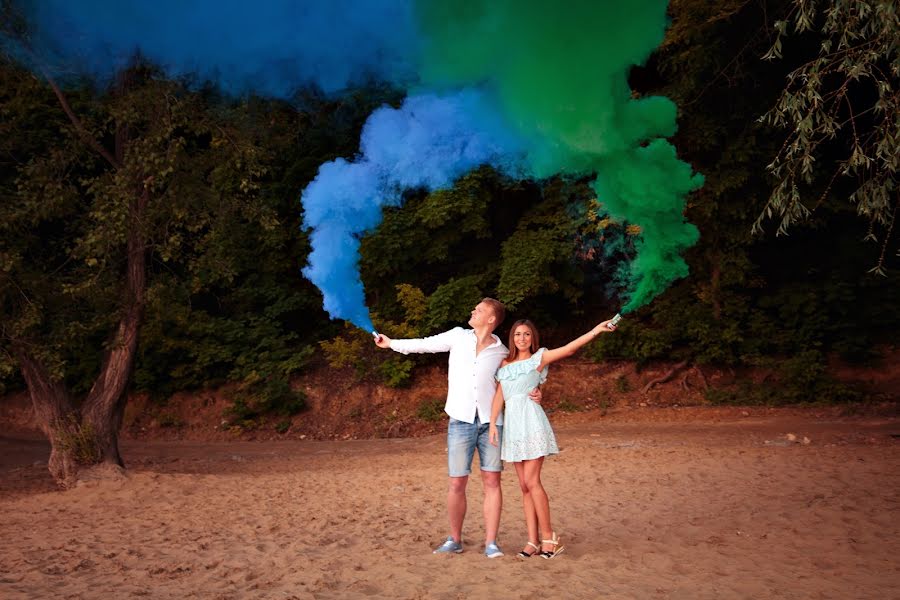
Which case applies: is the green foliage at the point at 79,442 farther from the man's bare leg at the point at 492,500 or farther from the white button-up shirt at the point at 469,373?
the man's bare leg at the point at 492,500

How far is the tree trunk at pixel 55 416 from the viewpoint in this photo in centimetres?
1077

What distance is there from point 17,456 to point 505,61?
1297 cm

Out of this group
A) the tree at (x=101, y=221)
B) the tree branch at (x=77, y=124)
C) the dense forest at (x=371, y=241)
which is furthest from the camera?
the dense forest at (x=371, y=241)

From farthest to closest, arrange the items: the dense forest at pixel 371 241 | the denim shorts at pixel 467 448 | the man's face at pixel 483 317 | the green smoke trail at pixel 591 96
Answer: the dense forest at pixel 371 241
the green smoke trail at pixel 591 96
the man's face at pixel 483 317
the denim shorts at pixel 467 448

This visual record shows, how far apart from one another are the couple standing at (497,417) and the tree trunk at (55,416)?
6797mm

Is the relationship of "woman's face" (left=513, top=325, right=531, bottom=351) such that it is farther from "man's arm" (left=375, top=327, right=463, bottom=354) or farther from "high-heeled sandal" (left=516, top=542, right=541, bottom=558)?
"high-heeled sandal" (left=516, top=542, right=541, bottom=558)

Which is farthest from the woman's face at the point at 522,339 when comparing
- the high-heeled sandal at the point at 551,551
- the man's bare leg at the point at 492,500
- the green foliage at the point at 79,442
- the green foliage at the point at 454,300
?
the green foliage at the point at 454,300

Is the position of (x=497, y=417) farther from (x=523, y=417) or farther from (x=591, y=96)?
(x=591, y=96)

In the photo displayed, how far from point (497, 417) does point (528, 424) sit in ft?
0.81

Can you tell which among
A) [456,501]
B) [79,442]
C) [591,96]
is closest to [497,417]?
[456,501]

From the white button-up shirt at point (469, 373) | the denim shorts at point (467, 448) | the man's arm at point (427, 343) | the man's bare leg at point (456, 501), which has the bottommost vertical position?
the man's bare leg at point (456, 501)

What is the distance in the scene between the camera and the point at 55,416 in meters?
11.0

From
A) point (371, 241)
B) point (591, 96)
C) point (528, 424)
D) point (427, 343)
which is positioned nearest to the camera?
point (528, 424)

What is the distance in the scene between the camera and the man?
5.98 metres
